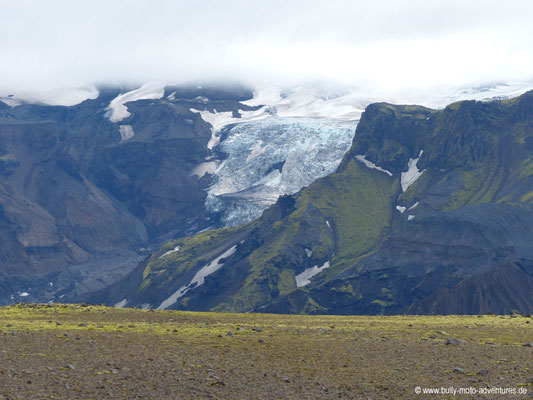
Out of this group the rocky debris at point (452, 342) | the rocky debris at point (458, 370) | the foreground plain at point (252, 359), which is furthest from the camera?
the rocky debris at point (452, 342)

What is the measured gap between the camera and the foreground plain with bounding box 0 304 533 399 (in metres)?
44.8

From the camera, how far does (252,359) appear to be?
5209 cm

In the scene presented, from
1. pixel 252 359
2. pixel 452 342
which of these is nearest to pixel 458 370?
pixel 452 342

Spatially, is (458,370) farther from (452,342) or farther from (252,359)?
(252,359)

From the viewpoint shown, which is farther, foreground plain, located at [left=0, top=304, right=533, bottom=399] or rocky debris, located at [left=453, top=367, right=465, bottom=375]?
rocky debris, located at [left=453, top=367, right=465, bottom=375]

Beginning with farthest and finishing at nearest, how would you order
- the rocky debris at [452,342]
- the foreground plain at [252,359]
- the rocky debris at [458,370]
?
1. the rocky debris at [452,342]
2. the rocky debris at [458,370]
3. the foreground plain at [252,359]

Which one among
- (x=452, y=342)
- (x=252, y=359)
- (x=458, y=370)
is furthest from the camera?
(x=452, y=342)

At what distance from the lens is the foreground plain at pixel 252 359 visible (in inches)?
1764

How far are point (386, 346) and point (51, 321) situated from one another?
30.5 m

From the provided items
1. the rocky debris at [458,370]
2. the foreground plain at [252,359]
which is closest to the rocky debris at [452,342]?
the foreground plain at [252,359]

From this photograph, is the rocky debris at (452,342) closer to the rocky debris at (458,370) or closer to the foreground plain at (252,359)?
the foreground plain at (252,359)

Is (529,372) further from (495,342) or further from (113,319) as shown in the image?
(113,319)

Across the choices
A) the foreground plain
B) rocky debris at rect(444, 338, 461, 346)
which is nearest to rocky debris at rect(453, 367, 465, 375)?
the foreground plain

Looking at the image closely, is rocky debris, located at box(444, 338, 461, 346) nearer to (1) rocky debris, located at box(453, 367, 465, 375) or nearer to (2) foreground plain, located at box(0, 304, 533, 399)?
(2) foreground plain, located at box(0, 304, 533, 399)
